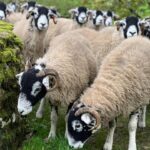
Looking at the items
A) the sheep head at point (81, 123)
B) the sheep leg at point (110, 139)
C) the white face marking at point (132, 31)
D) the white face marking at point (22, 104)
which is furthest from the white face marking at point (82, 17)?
the sheep head at point (81, 123)

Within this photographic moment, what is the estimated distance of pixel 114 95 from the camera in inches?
201

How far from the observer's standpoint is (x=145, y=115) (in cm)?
710

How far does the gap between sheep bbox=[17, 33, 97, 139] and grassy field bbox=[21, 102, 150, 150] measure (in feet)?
0.92

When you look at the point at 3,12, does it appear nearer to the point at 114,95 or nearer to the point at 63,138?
the point at 63,138

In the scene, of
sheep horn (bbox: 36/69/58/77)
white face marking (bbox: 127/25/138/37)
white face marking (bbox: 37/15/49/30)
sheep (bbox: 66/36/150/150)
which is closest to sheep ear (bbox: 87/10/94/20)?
white face marking (bbox: 37/15/49/30)

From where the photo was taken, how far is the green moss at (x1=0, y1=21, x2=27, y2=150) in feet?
15.1

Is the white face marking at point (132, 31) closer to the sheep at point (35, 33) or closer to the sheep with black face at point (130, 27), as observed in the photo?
the sheep with black face at point (130, 27)

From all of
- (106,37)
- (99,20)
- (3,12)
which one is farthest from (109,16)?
(106,37)

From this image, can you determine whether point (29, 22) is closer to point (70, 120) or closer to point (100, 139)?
point (100, 139)

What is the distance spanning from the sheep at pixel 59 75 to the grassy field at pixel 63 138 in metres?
0.28

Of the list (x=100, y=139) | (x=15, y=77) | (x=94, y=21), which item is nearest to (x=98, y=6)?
(x=94, y=21)

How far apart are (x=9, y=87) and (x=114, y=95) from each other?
1.17 meters

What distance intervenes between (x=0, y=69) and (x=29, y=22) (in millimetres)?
4006

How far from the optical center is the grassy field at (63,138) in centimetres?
531
